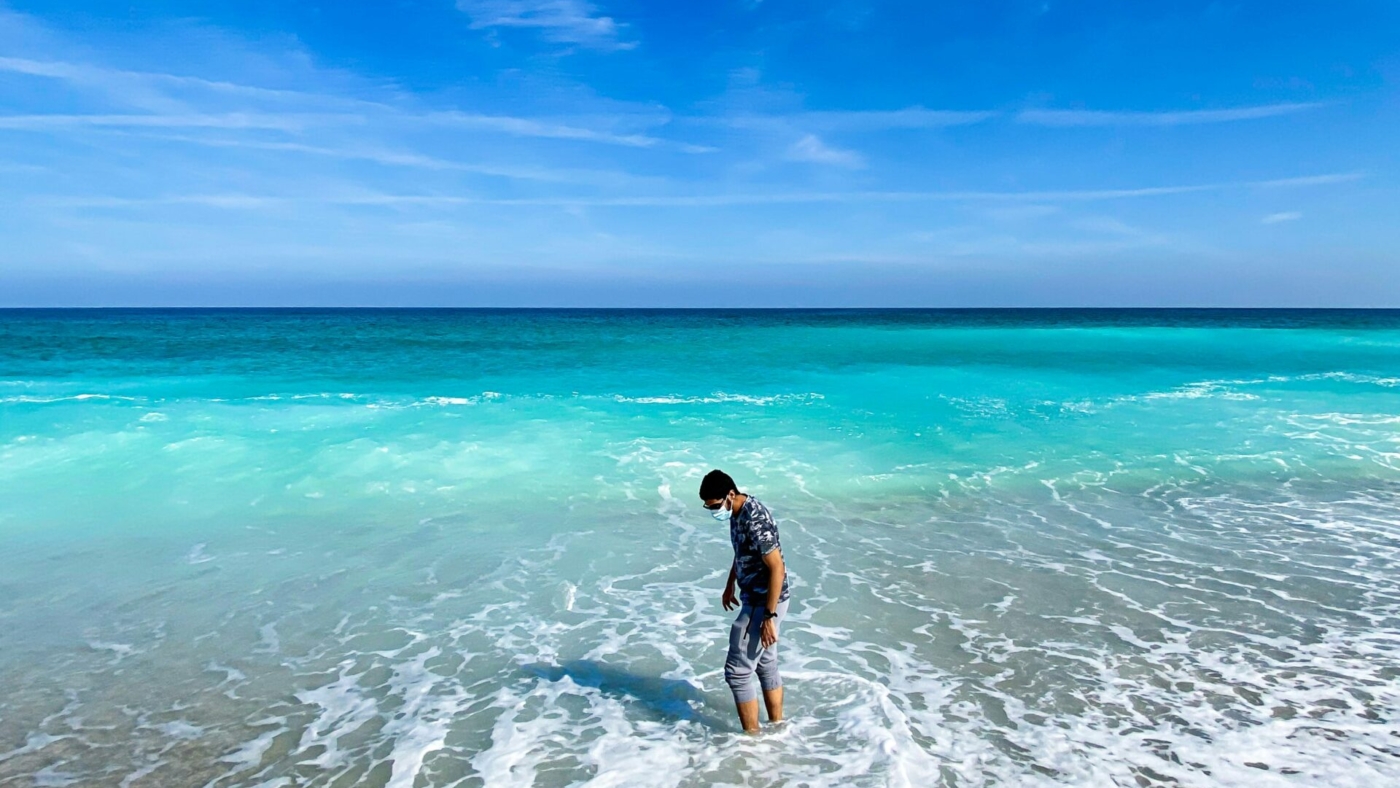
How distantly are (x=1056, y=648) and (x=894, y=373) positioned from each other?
21608 millimetres

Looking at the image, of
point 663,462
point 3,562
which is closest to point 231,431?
point 3,562

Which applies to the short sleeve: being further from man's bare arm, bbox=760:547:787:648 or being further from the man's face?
the man's face

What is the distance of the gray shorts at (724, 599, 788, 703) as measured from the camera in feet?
14.4

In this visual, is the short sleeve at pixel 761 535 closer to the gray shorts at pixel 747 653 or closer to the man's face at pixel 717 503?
the man's face at pixel 717 503

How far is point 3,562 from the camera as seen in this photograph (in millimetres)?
7992

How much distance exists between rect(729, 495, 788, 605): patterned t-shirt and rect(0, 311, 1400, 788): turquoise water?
95 centimetres

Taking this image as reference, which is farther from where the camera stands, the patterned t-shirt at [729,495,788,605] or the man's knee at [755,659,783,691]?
the man's knee at [755,659,783,691]

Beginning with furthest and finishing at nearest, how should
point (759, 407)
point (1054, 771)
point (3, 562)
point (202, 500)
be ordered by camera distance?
1. point (759, 407)
2. point (202, 500)
3. point (3, 562)
4. point (1054, 771)

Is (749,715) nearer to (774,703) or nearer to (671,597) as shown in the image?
(774,703)

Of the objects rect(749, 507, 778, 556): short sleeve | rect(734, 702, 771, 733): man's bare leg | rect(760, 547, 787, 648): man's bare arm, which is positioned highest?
rect(749, 507, 778, 556): short sleeve

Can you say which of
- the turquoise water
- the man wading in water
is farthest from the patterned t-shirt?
the turquoise water

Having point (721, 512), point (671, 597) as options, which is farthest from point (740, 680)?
point (671, 597)

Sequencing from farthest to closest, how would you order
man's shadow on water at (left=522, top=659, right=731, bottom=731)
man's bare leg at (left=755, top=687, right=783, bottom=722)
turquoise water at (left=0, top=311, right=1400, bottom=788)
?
man's shadow on water at (left=522, top=659, right=731, bottom=731)
man's bare leg at (left=755, top=687, right=783, bottom=722)
turquoise water at (left=0, top=311, right=1400, bottom=788)

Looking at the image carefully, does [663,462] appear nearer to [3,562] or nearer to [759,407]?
[759,407]
